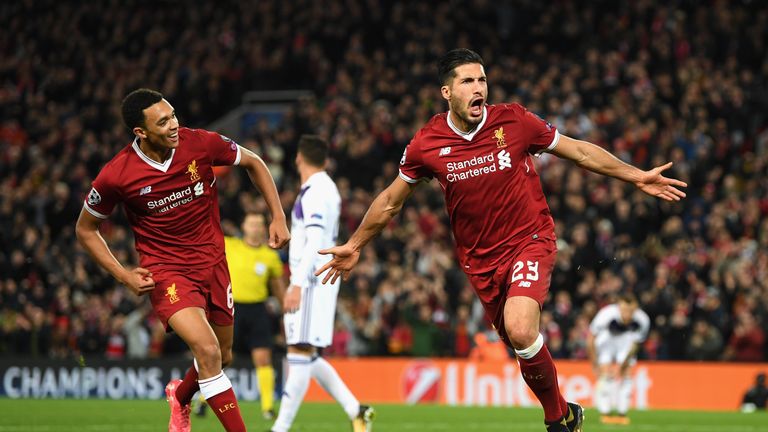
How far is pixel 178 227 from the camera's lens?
940cm

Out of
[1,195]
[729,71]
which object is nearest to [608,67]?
[729,71]

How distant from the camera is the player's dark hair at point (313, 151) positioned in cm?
1179

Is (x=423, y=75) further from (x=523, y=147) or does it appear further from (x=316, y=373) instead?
(x=523, y=147)

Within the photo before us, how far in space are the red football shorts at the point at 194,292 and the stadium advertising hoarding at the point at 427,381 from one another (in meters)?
12.1

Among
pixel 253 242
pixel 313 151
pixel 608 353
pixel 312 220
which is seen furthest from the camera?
pixel 608 353

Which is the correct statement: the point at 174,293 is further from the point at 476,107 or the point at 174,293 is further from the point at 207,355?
the point at 476,107

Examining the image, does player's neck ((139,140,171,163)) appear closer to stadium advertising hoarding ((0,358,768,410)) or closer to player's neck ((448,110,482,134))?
player's neck ((448,110,482,134))

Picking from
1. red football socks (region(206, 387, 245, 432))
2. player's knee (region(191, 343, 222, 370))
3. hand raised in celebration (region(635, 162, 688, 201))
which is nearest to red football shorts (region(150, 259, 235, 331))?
player's knee (region(191, 343, 222, 370))

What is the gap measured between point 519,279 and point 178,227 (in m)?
2.63

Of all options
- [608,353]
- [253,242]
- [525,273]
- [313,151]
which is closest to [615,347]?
[608,353]

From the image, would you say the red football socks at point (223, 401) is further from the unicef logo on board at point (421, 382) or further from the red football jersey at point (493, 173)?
the unicef logo on board at point (421, 382)

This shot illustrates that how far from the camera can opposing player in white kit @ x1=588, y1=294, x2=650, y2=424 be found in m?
17.3

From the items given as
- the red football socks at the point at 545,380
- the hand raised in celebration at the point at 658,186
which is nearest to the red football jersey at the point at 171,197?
the red football socks at the point at 545,380

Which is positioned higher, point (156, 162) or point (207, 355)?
point (156, 162)
